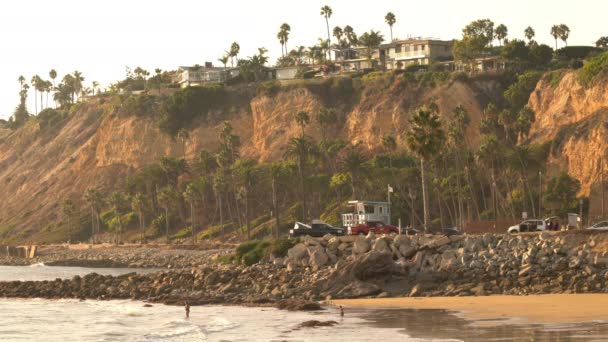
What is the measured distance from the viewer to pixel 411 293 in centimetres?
4791

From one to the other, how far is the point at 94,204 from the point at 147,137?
19095 millimetres

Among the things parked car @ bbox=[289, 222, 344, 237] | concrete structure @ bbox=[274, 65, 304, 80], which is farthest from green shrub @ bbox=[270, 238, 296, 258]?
concrete structure @ bbox=[274, 65, 304, 80]

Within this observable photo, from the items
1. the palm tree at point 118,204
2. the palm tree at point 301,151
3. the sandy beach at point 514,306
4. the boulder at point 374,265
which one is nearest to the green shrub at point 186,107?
the palm tree at point 118,204

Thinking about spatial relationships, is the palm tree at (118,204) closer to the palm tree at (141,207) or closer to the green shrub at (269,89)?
the palm tree at (141,207)

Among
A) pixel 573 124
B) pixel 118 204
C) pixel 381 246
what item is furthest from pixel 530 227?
pixel 118 204

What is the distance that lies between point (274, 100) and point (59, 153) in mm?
40600

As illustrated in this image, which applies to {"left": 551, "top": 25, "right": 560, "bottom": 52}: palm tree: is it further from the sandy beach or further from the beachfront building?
the sandy beach

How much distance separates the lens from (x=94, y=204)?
133375 millimetres

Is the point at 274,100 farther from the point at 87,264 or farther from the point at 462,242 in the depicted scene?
the point at 462,242

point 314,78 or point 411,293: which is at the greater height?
point 314,78

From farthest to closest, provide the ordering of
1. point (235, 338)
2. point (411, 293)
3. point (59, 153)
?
point (59, 153) < point (411, 293) < point (235, 338)

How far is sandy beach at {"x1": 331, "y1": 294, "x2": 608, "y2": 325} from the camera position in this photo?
121 feet

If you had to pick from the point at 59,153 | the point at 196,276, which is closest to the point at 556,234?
the point at 196,276

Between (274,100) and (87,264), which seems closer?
(87,264)
